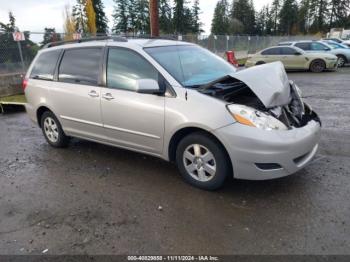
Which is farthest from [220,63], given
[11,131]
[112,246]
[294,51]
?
[294,51]

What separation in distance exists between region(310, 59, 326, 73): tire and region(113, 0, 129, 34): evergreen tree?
5645 centimetres

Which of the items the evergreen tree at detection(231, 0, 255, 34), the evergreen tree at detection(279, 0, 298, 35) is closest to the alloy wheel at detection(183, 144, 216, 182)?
the evergreen tree at detection(231, 0, 255, 34)

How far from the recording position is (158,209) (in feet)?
11.5

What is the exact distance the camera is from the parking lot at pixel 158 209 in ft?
9.52

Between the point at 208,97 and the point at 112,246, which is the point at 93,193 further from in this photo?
the point at 208,97

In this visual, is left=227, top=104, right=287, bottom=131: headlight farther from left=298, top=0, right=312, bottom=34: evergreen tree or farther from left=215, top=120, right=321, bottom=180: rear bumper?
left=298, top=0, right=312, bottom=34: evergreen tree

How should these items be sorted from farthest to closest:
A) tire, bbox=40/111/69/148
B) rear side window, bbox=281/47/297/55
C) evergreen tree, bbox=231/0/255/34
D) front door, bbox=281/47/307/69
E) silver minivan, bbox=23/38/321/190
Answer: evergreen tree, bbox=231/0/255/34, rear side window, bbox=281/47/297/55, front door, bbox=281/47/307/69, tire, bbox=40/111/69/148, silver minivan, bbox=23/38/321/190

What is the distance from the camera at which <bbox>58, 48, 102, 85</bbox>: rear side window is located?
15.5 ft

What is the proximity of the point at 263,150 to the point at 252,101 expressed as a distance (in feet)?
2.34

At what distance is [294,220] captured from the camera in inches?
125

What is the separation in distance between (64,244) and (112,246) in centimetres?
47

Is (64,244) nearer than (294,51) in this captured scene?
Yes

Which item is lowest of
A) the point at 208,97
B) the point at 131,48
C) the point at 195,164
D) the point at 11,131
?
the point at 11,131

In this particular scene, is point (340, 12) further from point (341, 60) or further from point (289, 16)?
point (341, 60)
